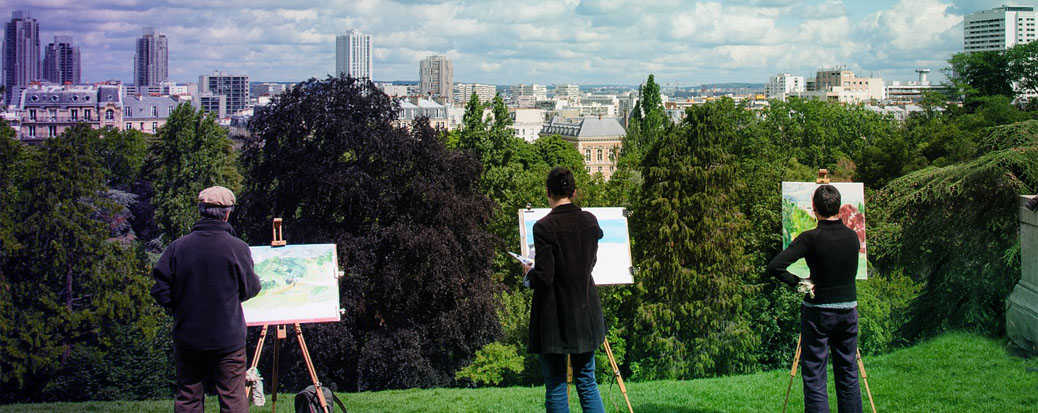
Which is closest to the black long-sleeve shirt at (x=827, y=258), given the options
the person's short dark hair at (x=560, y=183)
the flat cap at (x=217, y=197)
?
the person's short dark hair at (x=560, y=183)

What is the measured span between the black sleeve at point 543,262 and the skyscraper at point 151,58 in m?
16.9

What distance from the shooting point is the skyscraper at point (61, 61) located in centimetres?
Answer: 1588

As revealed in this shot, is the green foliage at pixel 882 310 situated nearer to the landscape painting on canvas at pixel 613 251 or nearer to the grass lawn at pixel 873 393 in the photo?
the grass lawn at pixel 873 393

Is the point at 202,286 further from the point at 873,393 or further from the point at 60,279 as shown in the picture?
the point at 60,279

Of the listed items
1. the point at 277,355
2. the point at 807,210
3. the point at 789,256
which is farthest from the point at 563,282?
the point at 807,210

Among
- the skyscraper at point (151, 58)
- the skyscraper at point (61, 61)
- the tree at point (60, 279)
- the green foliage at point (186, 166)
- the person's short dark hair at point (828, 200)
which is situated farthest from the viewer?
the green foliage at point (186, 166)

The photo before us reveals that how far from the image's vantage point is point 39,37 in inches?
552

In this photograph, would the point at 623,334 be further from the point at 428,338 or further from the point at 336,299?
the point at 336,299

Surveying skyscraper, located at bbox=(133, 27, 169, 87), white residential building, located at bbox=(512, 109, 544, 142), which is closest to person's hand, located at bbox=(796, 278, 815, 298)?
skyscraper, located at bbox=(133, 27, 169, 87)

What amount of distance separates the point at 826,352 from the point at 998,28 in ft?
94.1

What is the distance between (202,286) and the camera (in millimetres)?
4234

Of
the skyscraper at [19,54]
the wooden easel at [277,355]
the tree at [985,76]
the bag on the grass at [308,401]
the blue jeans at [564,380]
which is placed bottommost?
the bag on the grass at [308,401]

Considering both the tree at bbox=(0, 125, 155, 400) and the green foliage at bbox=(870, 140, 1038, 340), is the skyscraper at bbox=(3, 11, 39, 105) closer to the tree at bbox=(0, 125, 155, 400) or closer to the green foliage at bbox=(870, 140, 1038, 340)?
the tree at bbox=(0, 125, 155, 400)

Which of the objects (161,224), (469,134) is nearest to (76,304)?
(161,224)
